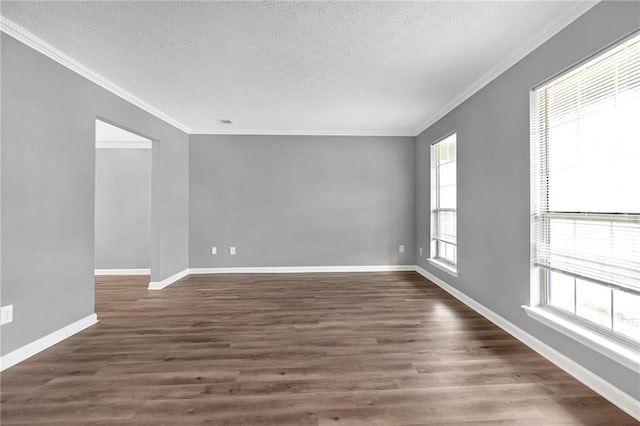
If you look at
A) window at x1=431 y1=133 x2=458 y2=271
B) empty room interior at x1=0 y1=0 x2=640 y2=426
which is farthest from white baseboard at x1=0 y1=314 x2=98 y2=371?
window at x1=431 y1=133 x2=458 y2=271

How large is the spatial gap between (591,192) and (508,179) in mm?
775

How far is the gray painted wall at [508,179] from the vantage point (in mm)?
1797

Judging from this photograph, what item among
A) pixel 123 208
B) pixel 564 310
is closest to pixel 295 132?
pixel 123 208

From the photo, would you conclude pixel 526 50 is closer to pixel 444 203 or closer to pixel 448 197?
pixel 448 197

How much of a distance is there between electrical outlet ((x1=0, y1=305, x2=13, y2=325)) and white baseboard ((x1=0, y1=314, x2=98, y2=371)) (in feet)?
0.84

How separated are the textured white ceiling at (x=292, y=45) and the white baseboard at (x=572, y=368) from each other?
246 centimetres

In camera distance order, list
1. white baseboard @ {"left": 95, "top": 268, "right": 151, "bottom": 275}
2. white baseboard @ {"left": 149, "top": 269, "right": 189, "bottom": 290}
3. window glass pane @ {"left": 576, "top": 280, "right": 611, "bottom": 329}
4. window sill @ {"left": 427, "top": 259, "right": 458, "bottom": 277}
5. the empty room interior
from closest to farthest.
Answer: the empty room interior → window glass pane @ {"left": 576, "top": 280, "right": 611, "bottom": 329} → window sill @ {"left": 427, "top": 259, "right": 458, "bottom": 277} → white baseboard @ {"left": 149, "top": 269, "right": 189, "bottom": 290} → white baseboard @ {"left": 95, "top": 268, "right": 151, "bottom": 275}

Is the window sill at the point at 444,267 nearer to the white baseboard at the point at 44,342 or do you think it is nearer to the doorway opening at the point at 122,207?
the white baseboard at the point at 44,342

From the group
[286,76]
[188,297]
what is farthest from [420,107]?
[188,297]

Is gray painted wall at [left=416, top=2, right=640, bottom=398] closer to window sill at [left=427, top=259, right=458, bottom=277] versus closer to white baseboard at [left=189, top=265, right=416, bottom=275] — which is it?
window sill at [left=427, top=259, right=458, bottom=277]

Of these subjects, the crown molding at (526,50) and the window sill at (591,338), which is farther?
the crown molding at (526,50)

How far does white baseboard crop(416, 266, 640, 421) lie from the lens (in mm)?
1640

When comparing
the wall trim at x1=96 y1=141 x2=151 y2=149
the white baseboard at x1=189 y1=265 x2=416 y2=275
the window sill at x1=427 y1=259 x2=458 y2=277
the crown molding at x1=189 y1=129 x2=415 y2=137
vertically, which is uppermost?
the crown molding at x1=189 y1=129 x2=415 y2=137

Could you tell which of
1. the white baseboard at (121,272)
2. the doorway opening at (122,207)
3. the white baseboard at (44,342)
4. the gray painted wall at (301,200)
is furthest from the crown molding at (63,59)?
the white baseboard at (121,272)
